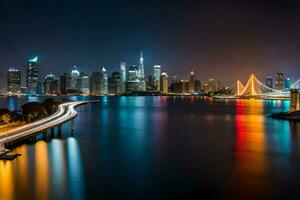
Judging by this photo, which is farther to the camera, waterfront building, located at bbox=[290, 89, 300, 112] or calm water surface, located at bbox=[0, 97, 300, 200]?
waterfront building, located at bbox=[290, 89, 300, 112]

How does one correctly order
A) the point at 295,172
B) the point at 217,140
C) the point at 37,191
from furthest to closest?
the point at 217,140 < the point at 295,172 < the point at 37,191

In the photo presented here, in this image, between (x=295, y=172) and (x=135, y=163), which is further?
(x=135, y=163)

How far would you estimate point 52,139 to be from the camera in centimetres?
2002

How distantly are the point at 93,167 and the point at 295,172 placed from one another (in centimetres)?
795

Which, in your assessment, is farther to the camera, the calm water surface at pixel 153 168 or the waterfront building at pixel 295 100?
the waterfront building at pixel 295 100

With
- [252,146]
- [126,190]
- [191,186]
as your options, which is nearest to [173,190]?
[191,186]

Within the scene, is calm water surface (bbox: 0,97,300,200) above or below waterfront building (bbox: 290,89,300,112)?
below

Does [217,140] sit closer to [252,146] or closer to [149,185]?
[252,146]

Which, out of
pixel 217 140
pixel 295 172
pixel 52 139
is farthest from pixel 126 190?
pixel 217 140

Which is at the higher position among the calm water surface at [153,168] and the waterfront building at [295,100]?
the waterfront building at [295,100]

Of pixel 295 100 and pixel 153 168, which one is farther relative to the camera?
pixel 295 100

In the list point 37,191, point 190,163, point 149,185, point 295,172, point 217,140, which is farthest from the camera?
point 217,140

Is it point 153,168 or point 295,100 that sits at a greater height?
point 295,100

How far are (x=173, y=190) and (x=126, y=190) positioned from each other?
4.98ft
